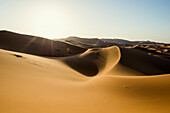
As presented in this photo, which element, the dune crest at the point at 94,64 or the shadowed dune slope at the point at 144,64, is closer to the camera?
the dune crest at the point at 94,64

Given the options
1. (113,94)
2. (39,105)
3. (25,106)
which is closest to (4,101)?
(25,106)

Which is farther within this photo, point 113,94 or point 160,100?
point 113,94

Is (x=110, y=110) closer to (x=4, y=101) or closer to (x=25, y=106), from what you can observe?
(x=25, y=106)

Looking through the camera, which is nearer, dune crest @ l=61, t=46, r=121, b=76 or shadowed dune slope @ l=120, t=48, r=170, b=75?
dune crest @ l=61, t=46, r=121, b=76

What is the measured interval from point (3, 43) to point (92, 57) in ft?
53.2

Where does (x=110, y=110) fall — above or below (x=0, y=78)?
below

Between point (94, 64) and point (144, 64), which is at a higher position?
point (144, 64)

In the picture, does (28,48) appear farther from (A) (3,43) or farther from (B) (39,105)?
(B) (39,105)

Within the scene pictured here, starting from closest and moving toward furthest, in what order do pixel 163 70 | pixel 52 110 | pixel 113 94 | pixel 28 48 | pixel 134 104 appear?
pixel 52 110
pixel 134 104
pixel 113 94
pixel 163 70
pixel 28 48

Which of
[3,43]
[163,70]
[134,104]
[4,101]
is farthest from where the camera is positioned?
[3,43]

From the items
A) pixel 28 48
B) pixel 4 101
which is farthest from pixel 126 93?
pixel 28 48

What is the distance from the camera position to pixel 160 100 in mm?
3234

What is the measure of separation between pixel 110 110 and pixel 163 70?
51.5 feet

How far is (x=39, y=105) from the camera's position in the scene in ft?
8.14
